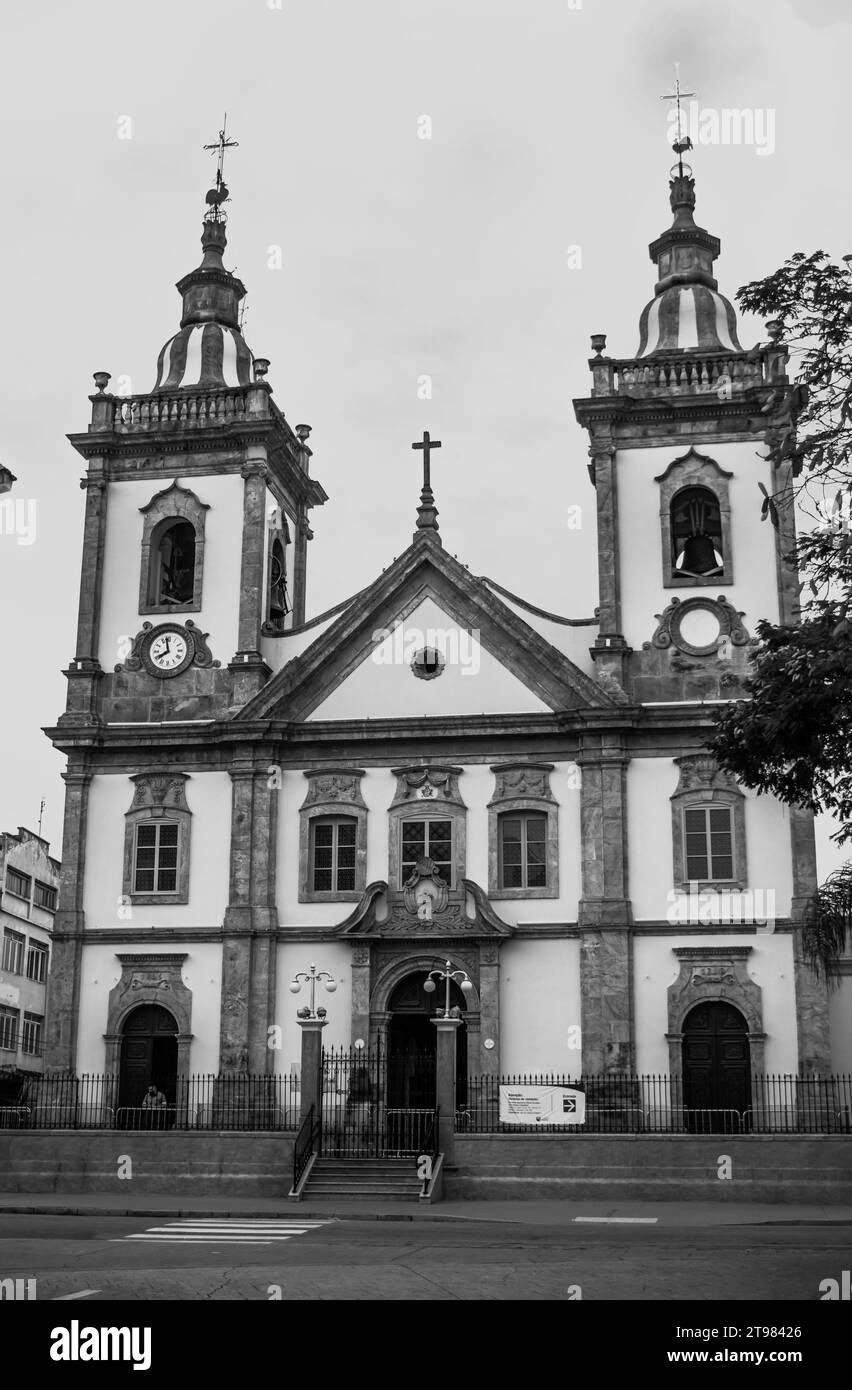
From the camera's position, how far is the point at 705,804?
109 ft

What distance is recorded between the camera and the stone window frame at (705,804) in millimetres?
32812

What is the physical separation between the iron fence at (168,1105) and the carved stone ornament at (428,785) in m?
6.46

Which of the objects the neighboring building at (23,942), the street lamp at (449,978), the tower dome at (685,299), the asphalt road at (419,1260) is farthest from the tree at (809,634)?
the neighboring building at (23,942)

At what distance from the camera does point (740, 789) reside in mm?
33094

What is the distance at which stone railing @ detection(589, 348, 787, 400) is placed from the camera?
3594cm

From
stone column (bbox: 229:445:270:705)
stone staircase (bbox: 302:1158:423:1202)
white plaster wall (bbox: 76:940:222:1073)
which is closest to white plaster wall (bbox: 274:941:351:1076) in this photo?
white plaster wall (bbox: 76:940:222:1073)

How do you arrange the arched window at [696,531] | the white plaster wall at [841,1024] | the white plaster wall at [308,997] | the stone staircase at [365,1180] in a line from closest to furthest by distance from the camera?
1. the stone staircase at [365,1180]
2. the white plaster wall at [841,1024]
3. the white plaster wall at [308,997]
4. the arched window at [696,531]

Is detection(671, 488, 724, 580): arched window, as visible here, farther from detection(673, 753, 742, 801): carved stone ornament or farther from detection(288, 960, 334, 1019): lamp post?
detection(288, 960, 334, 1019): lamp post

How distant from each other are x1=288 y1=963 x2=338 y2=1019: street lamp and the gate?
111 cm

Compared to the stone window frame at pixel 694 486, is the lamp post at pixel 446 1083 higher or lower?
lower

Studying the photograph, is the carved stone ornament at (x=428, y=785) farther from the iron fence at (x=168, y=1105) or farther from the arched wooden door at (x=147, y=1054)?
the arched wooden door at (x=147, y=1054)

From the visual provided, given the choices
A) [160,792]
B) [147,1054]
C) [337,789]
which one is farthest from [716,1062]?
[160,792]

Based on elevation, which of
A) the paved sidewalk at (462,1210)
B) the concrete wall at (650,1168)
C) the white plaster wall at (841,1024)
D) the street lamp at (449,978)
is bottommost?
the paved sidewalk at (462,1210)

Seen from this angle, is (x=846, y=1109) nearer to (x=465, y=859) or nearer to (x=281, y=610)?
(x=465, y=859)
